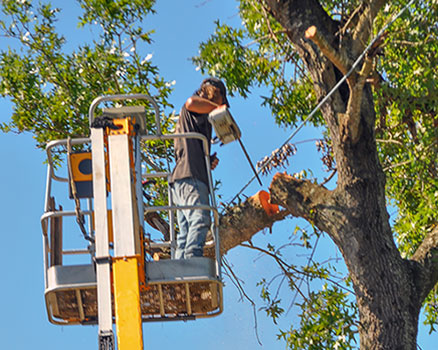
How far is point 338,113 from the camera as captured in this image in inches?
360

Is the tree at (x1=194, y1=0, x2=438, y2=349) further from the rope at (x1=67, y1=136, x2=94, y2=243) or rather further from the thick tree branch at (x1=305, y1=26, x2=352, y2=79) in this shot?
the rope at (x1=67, y1=136, x2=94, y2=243)

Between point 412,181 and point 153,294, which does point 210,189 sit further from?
point 412,181

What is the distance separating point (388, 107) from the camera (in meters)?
11.2

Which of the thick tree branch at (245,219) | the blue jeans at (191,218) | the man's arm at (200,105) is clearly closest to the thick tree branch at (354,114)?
the thick tree branch at (245,219)

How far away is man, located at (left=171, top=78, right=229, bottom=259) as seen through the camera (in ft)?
23.8

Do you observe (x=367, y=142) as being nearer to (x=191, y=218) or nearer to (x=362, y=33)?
(x=362, y=33)

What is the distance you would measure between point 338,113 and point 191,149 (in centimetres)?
220

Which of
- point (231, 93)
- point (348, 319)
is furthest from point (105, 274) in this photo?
point (231, 93)

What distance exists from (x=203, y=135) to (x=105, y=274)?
1900mm

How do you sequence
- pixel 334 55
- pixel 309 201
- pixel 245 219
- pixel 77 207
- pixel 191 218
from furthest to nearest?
pixel 245 219 < pixel 309 201 < pixel 334 55 < pixel 191 218 < pixel 77 207

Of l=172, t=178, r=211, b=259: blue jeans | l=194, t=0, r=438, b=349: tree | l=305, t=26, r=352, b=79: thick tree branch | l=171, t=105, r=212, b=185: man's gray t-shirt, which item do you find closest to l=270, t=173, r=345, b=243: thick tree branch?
l=194, t=0, r=438, b=349: tree

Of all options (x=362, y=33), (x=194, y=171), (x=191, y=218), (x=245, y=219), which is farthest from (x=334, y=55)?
(x=191, y=218)

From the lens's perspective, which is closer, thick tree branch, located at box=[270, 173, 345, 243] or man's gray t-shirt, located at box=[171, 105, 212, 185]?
man's gray t-shirt, located at box=[171, 105, 212, 185]

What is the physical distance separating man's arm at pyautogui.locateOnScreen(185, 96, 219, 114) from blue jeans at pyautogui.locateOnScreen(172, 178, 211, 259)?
66 centimetres
